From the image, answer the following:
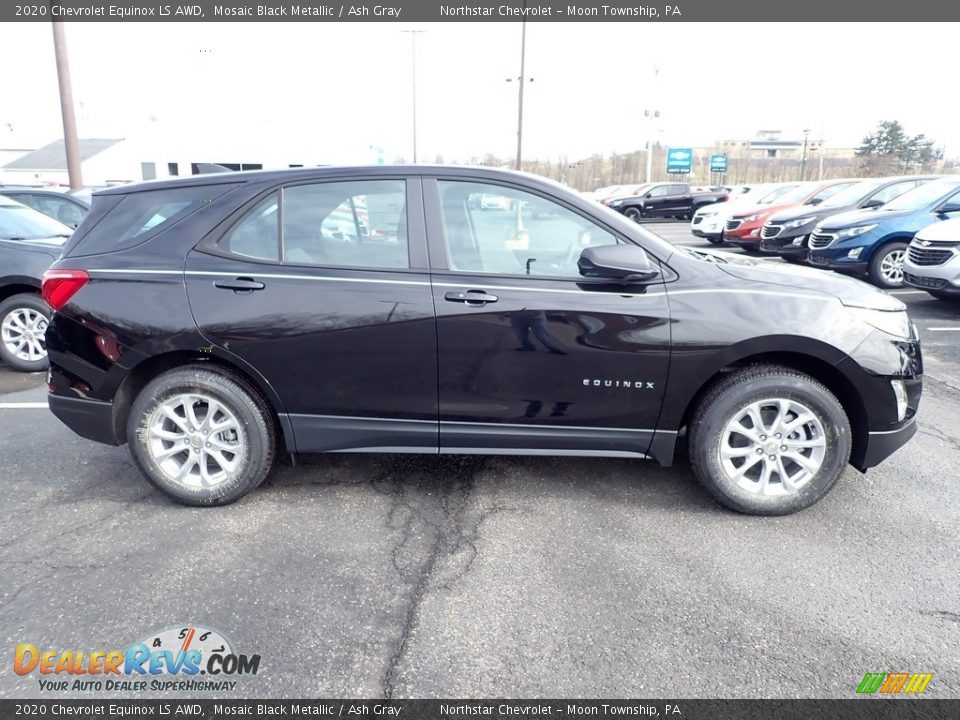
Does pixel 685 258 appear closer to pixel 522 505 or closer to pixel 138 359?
pixel 522 505

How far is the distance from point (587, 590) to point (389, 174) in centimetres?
228

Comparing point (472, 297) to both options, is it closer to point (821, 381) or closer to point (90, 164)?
point (821, 381)

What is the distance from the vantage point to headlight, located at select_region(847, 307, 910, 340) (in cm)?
325

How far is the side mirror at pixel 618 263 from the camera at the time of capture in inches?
120

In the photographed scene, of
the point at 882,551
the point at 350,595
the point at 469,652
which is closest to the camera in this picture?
the point at 469,652

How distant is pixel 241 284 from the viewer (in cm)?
327

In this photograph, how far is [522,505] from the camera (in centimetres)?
347

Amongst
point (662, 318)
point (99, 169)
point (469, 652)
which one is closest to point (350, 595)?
point (469, 652)

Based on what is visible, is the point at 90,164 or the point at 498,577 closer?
the point at 498,577

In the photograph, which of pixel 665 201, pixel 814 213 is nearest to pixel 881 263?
pixel 814 213

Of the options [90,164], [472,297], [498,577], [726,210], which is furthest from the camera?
[90,164]

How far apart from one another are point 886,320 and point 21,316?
704cm

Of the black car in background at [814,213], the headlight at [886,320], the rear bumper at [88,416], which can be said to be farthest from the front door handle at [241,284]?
the black car in background at [814,213]

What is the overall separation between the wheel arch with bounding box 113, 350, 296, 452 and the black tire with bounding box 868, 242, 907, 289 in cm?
933
